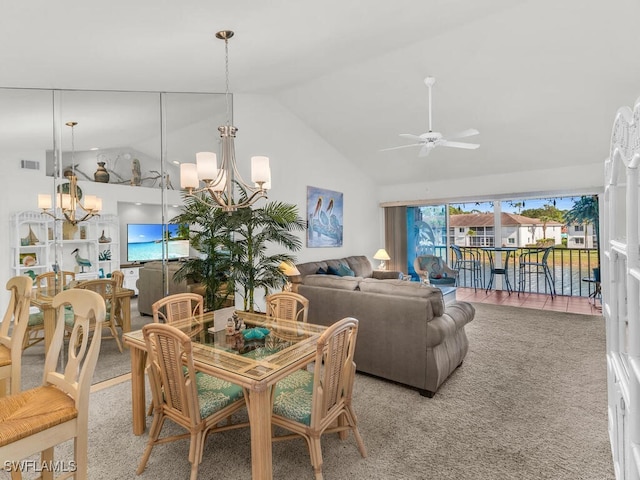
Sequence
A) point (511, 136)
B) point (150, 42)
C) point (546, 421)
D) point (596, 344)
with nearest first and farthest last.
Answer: point (546, 421) → point (150, 42) → point (596, 344) → point (511, 136)

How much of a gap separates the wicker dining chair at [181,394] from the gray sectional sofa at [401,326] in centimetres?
141

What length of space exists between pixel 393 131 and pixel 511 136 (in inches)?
69.5

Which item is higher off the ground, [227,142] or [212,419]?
[227,142]

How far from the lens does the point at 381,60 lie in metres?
4.13

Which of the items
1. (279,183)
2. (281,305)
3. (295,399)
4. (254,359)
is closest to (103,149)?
(279,183)

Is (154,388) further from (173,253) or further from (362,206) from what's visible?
(362,206)

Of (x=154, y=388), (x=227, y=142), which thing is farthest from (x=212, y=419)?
(x=227, y=142)

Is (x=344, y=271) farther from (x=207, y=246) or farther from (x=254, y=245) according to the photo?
(x=207, y=246)

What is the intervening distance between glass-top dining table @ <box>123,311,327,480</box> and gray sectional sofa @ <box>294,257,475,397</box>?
2.87ft

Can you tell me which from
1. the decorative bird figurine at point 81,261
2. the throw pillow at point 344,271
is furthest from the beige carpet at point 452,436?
the throw pillow at point 344,271

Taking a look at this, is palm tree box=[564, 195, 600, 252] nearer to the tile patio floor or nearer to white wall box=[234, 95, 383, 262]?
the tile patio floor

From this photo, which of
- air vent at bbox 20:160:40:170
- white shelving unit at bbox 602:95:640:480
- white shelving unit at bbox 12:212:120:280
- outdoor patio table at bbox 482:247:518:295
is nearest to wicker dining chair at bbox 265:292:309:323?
white shelving unit at bbox 12:212:120:280

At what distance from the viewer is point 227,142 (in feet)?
8.91

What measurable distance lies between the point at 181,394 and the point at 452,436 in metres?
1.73
